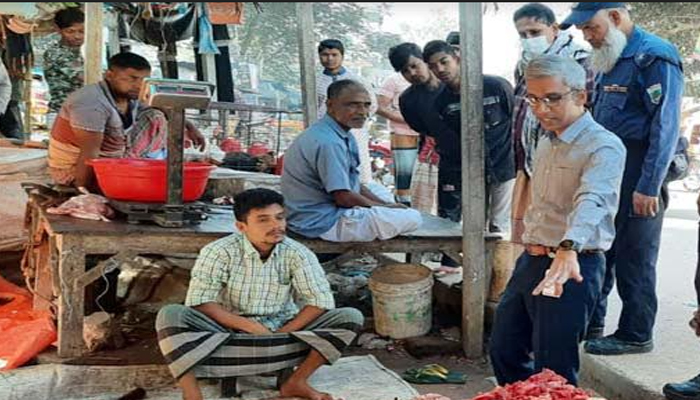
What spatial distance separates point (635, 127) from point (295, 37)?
1320 cm

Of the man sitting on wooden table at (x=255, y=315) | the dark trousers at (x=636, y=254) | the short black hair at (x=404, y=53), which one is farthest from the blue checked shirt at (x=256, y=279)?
the short black hair at (x=404, y=53)

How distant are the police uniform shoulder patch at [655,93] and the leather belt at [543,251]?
3.55 feet

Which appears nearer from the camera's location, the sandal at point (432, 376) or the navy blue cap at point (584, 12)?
the navy blue cap at point (584, 12)

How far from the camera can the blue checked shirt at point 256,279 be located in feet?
12.6

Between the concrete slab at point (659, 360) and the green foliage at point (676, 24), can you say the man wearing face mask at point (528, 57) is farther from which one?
the green foliage at point (676, 24)

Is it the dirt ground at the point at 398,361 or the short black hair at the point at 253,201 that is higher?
the short black hair at the point at 253,201

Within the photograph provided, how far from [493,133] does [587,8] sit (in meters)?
1.87

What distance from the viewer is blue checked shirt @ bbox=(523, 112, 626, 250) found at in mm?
2734

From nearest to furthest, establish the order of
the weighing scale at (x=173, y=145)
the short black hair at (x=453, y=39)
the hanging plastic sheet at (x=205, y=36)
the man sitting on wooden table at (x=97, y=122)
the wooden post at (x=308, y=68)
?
the weighing scale at (x=173, y=145) < the man sitting on wooden table at (x=97, y=122) < the short black hair at (x=453, y=39) < the wooden post at (x=308, y=68) < the hanging plastic sheet at (x=205, y=36)

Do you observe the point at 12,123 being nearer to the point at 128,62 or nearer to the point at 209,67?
the point at 209,67

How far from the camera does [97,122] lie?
4930 millimetres

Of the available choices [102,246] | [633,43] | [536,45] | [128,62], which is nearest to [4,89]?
[128,62]

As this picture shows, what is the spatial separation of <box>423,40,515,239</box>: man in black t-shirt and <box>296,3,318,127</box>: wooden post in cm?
167

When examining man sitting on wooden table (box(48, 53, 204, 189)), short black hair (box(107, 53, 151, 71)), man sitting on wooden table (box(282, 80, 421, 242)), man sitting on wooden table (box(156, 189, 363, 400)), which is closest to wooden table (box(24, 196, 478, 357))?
man sitting on wooden table (box(282, 80, 421, 242))
